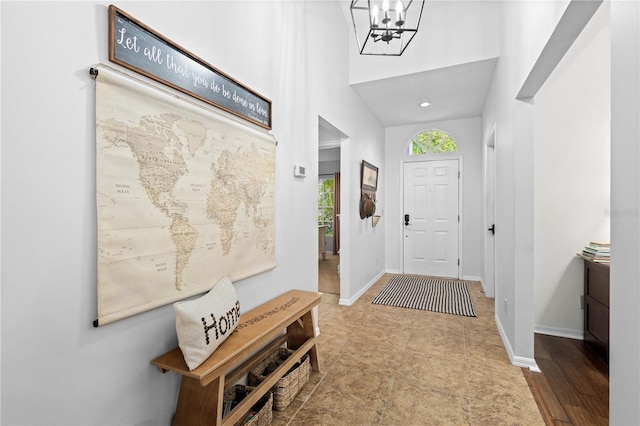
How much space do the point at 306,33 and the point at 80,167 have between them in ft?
7.32

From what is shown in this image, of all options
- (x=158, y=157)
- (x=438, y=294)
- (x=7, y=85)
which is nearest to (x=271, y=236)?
(x=158, y=157)

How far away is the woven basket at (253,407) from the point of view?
5.07 ft

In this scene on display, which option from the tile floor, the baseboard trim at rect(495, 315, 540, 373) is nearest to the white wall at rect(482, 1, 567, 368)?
the baseboard trim at rect(495, 315, 540, 373)

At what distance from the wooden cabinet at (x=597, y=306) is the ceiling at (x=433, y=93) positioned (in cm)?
217

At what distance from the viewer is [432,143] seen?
5.30 metres

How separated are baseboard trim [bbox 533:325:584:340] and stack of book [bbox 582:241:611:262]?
0.72 meters

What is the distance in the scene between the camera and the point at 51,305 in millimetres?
965

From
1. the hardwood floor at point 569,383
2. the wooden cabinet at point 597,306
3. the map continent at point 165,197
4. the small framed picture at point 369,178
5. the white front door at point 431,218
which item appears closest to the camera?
the map continent at point 165,197

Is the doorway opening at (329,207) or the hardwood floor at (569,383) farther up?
the doorway opening at (329,207)

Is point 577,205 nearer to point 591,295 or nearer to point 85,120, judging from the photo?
point 591,295

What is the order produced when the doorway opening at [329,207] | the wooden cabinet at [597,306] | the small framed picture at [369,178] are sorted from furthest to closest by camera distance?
the doorway opening at [329,207] → the small framed picture at [369,178] → the wooden cabinet at [597,306]

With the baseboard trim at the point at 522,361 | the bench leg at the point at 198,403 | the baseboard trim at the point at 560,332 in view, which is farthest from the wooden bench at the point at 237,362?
the baseboard trim at the point at 560,332

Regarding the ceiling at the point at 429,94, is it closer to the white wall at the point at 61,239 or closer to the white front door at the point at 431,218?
the white front door at the point at 431,218

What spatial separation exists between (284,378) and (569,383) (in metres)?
1.90
